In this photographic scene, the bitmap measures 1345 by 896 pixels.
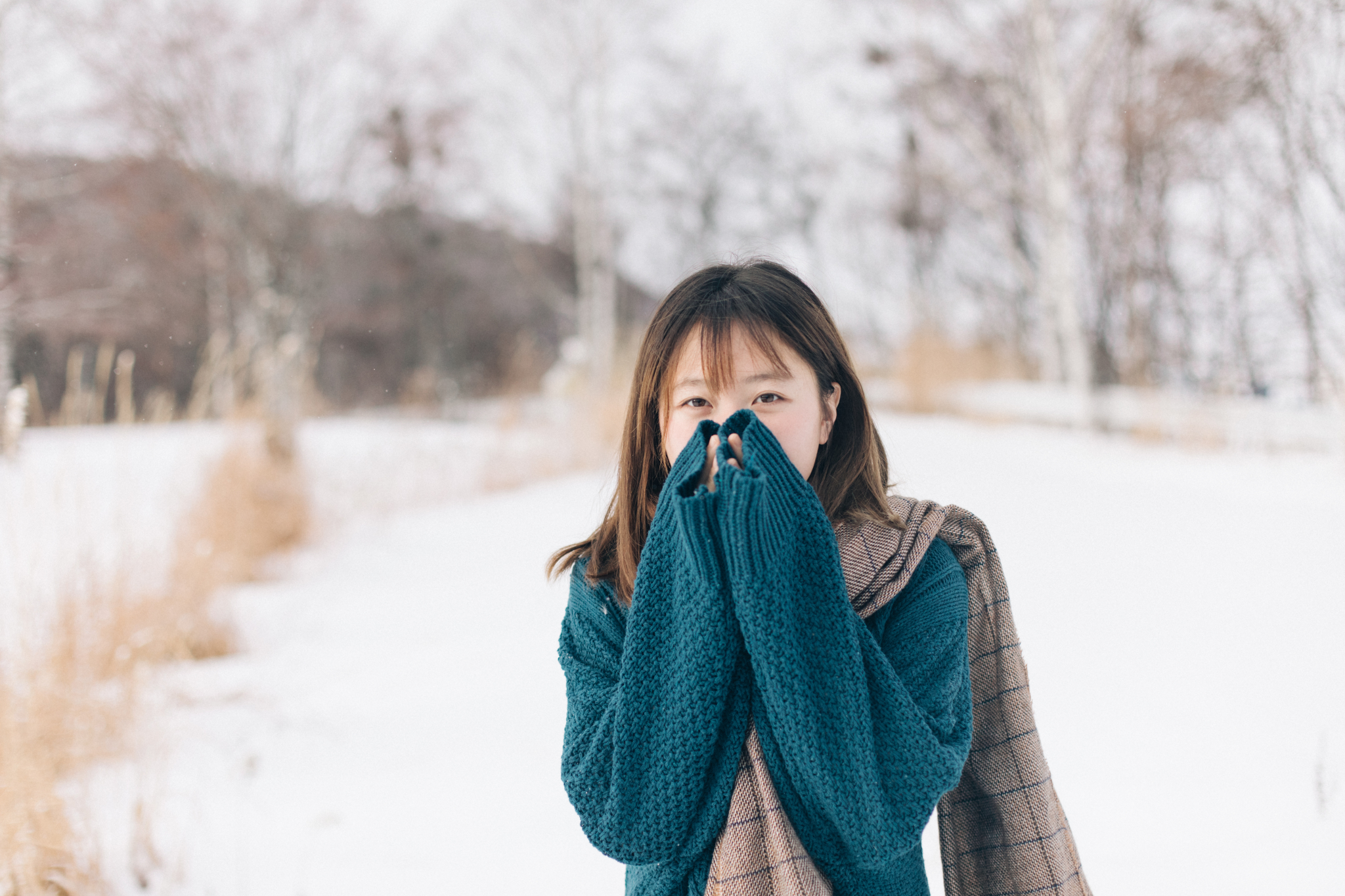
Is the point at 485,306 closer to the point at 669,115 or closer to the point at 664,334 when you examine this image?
the point at 669,115

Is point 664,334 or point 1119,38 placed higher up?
point 1119,38

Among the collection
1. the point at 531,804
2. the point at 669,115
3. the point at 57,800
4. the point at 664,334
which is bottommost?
the point at 531,804

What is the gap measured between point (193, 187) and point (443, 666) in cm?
562

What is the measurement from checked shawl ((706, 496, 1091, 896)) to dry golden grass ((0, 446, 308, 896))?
5.36 feet

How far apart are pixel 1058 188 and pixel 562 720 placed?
21.3 ft

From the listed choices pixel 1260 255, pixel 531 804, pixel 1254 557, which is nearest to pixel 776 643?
pixel 531 804

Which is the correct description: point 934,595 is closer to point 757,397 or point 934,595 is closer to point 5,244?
point 757,397

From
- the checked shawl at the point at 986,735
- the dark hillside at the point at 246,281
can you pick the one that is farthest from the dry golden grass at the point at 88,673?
the checked shawl at the point at 986,735

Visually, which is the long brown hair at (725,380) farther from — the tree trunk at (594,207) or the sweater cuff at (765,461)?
the tree trunk at (594,207)

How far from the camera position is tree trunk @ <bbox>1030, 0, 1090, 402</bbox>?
659cm

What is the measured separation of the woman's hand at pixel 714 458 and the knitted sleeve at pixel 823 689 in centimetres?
1

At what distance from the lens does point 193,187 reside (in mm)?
6488

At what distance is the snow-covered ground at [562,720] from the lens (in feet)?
5.58

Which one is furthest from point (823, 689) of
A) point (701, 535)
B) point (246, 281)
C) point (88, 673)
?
point (246, 281)
